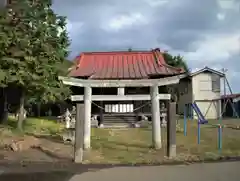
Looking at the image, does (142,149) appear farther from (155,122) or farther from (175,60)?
(175,60)

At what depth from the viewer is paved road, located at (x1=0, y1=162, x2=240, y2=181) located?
766 cm

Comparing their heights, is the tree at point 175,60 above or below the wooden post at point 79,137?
above

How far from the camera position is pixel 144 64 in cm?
2116

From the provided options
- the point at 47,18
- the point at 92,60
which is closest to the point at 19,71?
the point at 47,18

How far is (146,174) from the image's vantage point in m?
8.10

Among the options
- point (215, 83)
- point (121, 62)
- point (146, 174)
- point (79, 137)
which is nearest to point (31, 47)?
point (79, 137)

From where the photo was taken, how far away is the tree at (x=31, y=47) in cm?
1300

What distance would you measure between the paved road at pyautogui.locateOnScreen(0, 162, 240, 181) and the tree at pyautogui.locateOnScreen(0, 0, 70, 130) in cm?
575

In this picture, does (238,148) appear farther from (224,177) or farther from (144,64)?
(144,64)

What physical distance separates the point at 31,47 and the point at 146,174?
8082mm

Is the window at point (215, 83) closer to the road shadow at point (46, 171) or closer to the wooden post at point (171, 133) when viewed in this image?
the wooden post at point (171, 133)

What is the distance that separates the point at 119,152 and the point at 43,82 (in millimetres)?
4848

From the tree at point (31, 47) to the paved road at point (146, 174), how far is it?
18.9 feet

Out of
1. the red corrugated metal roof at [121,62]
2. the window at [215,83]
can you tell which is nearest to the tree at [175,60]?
the window at [215,83]
